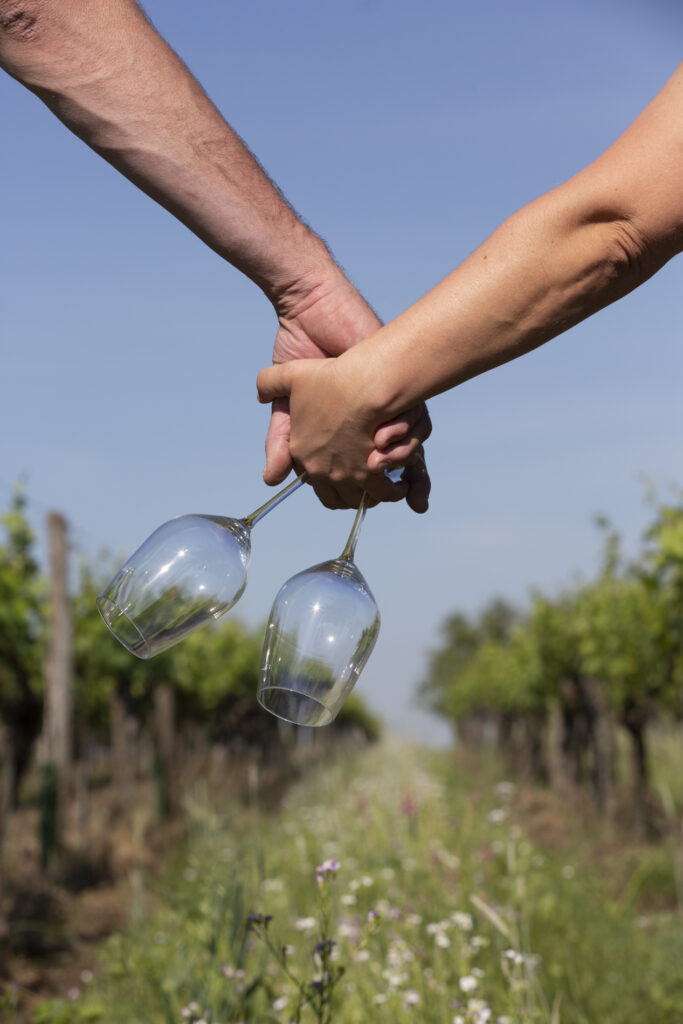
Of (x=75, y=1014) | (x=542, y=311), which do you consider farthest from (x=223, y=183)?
(x=75, y=1014)

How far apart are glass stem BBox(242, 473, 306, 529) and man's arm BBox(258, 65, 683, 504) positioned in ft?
0.69

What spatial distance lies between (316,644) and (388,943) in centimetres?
176

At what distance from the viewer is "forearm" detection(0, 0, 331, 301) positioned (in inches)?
60.4

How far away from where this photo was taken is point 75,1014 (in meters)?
3.22

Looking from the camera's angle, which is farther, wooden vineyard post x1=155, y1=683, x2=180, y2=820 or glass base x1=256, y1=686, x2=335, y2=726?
wooden vineyard post x1=155, y1=683, x2=180, y2=820

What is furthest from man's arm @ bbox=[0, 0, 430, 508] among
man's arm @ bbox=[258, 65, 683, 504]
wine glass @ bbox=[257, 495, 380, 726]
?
wine glass @ bbox=[257, 495, 380, 726]

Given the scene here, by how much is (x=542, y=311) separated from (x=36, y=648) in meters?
9.81

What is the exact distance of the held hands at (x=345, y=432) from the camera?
4.83ft

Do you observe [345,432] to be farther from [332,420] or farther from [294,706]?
[294,706]

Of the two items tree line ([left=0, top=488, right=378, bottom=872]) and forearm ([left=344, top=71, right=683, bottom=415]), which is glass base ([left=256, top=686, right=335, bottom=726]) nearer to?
forearm ([left=344, top=71, right=683, bottom=415])

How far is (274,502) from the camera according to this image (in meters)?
1.60

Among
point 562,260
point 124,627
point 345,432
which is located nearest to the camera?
point 562,260

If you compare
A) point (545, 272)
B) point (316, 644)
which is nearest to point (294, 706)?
point (316, 644)

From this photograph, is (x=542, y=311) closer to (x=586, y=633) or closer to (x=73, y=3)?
(x=73, y=3)
